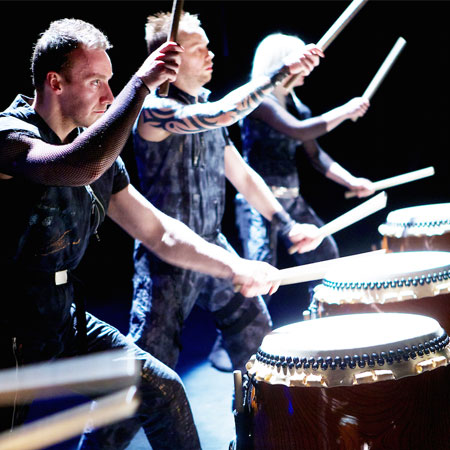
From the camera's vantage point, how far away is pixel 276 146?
3613 mm

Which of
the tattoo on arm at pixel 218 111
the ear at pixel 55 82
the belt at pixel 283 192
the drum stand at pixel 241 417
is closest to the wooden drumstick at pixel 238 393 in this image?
the drum stand at pixel 241 417

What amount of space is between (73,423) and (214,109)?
1.45 meters

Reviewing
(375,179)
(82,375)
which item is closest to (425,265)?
(82,375)

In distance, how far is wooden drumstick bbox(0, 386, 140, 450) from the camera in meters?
1.66

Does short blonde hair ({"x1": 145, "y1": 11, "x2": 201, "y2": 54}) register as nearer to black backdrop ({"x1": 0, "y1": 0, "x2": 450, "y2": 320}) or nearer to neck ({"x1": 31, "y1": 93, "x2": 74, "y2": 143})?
neck ({"x1": 31, "y1": 93, "x2": 74, "y2": 143})

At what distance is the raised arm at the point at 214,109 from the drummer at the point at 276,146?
1.05 meters

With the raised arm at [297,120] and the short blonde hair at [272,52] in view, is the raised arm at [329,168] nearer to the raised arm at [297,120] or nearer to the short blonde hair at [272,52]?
the raised arm at [297,120]

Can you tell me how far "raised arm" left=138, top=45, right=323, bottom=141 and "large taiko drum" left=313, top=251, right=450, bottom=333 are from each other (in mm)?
701

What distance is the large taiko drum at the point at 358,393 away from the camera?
4.64 feet

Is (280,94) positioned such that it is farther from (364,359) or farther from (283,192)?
(364,359)

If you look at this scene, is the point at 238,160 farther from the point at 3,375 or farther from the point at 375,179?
the point at 375,179

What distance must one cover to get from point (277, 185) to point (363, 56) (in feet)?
7.02

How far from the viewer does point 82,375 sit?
179 cm

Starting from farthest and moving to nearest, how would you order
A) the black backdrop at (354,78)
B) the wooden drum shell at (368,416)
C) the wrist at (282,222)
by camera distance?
the black backdrop at (354,78)
the wrist at (282,222)
the wooden drum shell at (368,416)
